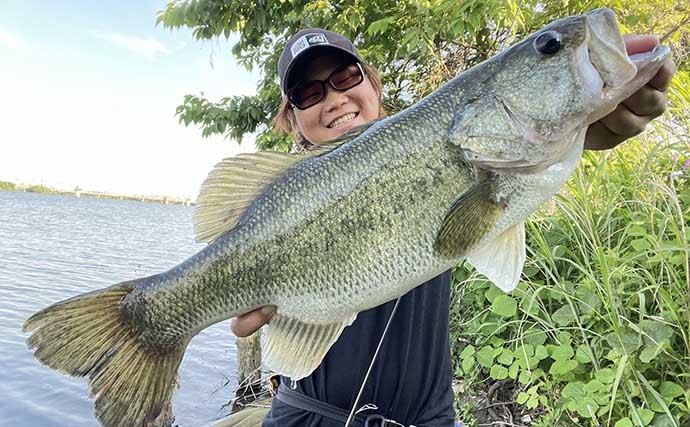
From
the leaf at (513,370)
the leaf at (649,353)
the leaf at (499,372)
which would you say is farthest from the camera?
the leaf at (499,372)

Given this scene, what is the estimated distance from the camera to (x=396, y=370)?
6.22 feet

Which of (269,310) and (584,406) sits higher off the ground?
(269,310)

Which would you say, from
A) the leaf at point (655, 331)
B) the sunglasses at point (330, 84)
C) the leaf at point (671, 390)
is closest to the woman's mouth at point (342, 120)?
the sunglasses at point (330, 84)

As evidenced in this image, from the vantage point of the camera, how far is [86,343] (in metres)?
1.68

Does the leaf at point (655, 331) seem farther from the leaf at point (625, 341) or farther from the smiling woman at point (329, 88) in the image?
the smiling woman at point (329, 88)

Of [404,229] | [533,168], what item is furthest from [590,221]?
[404,229]

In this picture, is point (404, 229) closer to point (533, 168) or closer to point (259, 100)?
point (533, 168)

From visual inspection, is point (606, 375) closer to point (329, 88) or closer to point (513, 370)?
point (513, 370)

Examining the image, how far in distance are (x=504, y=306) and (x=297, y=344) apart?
6.31ft

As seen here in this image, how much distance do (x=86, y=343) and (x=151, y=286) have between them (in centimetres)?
27

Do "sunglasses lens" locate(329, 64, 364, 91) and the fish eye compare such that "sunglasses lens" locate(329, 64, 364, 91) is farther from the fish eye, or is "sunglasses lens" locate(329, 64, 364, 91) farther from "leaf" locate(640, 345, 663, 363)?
"leaf" locate(640, 345, 663, 363)

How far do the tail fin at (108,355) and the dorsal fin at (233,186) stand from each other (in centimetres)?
34

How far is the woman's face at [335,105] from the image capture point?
243cm

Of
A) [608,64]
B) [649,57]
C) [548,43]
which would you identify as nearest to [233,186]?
[548,43]
